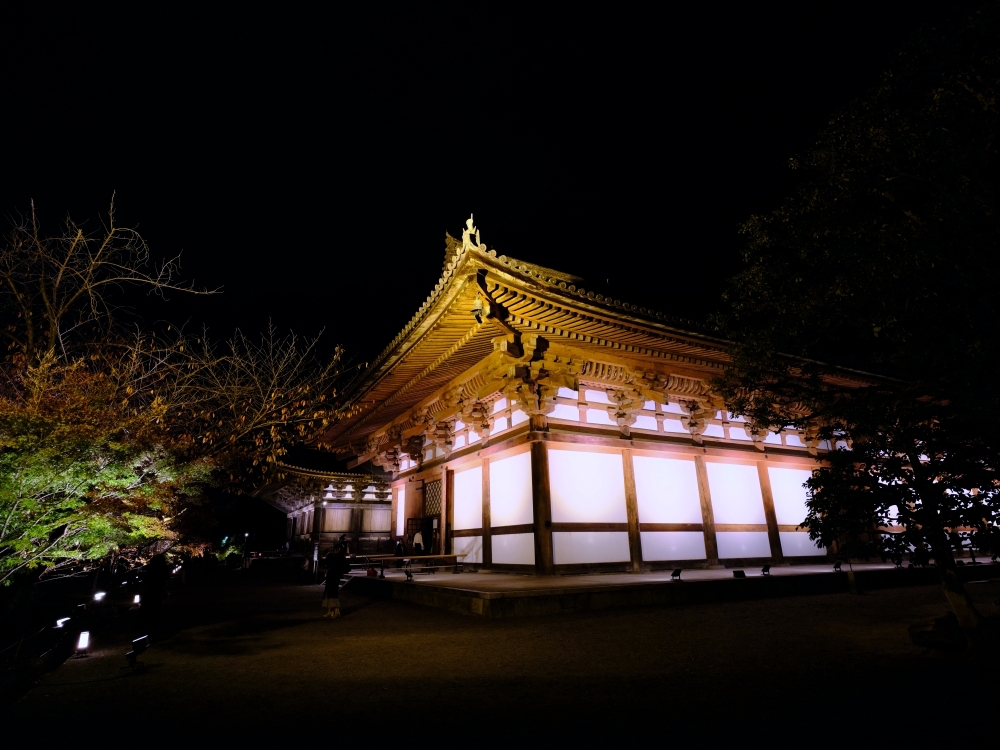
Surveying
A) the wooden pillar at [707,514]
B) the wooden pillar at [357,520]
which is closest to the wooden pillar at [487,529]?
the wooden pillar at [707,514]

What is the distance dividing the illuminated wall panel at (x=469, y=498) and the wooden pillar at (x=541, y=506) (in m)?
2.70

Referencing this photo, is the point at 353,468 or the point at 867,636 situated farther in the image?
the point at 353,468

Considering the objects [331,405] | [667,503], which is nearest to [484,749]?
[667,503]

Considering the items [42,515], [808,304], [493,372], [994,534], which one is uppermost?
[493,372]

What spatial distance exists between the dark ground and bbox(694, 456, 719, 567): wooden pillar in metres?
4.95

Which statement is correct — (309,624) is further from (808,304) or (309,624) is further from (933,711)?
(808,304)

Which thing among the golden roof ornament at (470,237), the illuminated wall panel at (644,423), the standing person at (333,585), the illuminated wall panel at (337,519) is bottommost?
the standing person at (333,585)

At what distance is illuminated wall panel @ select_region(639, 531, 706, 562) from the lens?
40.0 ft

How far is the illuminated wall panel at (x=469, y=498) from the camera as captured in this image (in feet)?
45.2

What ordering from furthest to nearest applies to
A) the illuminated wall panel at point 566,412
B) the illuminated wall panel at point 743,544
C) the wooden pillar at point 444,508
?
the wooden pillar at point 444,508 → the illuminated wall panel at point 743,544 → the illuminated wall panel at point 566,412

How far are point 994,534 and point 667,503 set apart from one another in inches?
294

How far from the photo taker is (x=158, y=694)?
480 centimetres

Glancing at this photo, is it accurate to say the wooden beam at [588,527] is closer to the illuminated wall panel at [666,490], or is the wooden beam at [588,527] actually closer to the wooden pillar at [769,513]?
the illuminated wall panel at [666,490]

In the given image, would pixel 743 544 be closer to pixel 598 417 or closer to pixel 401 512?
pixel 598 417
